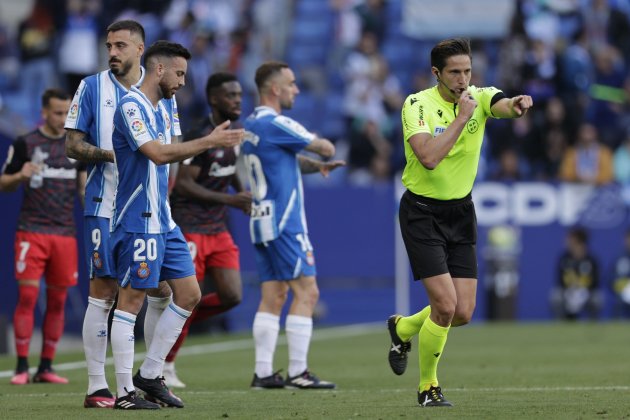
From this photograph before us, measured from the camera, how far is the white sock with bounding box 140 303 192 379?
8.30 meters

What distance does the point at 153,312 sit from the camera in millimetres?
8820

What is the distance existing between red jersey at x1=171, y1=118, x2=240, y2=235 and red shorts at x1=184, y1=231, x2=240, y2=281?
0.05 m

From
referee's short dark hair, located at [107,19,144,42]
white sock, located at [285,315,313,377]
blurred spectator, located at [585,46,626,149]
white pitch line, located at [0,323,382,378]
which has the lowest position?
white pitch line, located at [0,323,382,378]

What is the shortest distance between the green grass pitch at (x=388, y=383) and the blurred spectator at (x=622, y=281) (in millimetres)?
3007

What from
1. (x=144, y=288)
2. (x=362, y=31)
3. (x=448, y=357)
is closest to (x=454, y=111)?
(x=144, y=288)

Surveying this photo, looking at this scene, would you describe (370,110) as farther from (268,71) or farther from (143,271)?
(143,271)

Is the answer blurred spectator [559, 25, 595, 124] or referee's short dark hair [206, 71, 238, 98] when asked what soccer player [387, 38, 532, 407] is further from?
blurred spectator [559, 25, 595, 124]

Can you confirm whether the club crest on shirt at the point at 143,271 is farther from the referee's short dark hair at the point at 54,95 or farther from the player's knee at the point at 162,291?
the referee's short dark hair at the point at 54,95

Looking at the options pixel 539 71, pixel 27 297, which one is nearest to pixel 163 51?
pixel 27 297

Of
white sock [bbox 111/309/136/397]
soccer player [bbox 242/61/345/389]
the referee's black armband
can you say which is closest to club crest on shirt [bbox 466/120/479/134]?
the referee's black armband

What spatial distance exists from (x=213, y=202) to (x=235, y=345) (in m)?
6.09

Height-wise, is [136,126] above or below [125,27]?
below

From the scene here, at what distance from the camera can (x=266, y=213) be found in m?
10.5

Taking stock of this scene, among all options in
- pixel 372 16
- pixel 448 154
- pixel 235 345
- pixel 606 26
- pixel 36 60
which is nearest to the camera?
pixel 448 154
